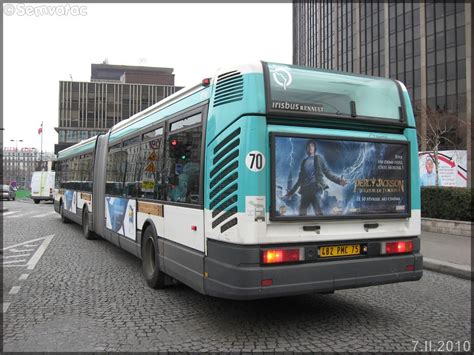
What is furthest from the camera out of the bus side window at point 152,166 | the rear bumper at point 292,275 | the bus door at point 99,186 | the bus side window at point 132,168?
the bus door at point 99,186

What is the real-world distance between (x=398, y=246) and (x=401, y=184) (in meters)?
0.74

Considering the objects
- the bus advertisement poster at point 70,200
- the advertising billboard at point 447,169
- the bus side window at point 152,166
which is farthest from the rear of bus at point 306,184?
the advertising billboard at point 447,169

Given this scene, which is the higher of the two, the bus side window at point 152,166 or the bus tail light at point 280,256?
the bus side window at point 152,166

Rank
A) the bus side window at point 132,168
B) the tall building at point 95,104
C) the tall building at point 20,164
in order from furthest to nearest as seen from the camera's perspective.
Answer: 1. the tall building at point 20,164
2. the tall building at point 95,104
3. the bus side window at point 132,168

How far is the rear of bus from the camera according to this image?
14.8 feet

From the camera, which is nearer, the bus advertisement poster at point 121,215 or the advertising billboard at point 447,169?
the bus advertisement poster at point 121,215

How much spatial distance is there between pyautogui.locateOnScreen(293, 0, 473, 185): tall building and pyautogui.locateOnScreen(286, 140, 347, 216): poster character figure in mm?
34299

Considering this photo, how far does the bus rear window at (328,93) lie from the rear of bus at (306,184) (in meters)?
0.01

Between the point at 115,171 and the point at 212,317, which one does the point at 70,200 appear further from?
the point at 212,317

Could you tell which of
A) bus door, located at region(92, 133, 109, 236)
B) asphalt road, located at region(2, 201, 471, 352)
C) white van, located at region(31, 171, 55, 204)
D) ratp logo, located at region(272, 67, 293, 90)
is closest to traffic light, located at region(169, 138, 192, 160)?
ratp logo, located at region(272, 67, 293, 90)

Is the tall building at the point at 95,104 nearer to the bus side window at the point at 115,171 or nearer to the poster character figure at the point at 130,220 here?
the bus side window at the point at 115,171

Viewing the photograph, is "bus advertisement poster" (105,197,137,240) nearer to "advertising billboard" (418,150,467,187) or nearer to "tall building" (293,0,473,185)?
"advertising billboard" (418,150,467,187)

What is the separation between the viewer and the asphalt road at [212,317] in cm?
449

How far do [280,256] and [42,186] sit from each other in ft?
111
